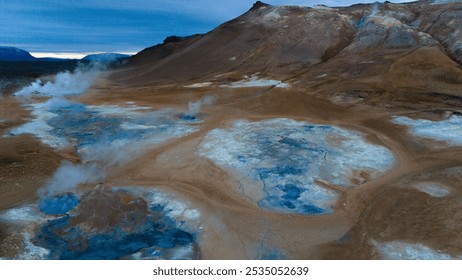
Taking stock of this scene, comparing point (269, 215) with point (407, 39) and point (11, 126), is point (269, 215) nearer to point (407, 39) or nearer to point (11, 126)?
point (11, 126)

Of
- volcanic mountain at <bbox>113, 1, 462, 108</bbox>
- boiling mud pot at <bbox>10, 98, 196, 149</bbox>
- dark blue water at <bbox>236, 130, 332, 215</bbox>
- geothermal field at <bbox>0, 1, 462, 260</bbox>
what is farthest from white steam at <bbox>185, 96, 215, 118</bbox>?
volcanic mountain at <bbox>113, 1, 462, 108</bbox>

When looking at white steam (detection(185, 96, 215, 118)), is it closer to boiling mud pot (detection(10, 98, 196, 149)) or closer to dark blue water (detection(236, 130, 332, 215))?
boiling mud pot (detection(10, 98, 196, 149))

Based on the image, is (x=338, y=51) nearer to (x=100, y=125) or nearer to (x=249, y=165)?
(x=100, y=125)

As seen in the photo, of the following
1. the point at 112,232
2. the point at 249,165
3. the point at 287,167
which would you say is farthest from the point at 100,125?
the point at 112,232

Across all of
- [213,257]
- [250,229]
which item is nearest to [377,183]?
[250,229]

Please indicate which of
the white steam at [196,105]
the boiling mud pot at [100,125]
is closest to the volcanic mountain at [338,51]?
the white steam at [196,105]

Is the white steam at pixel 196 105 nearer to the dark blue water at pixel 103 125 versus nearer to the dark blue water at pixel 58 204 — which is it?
the dark blue water at pixel 103 125
